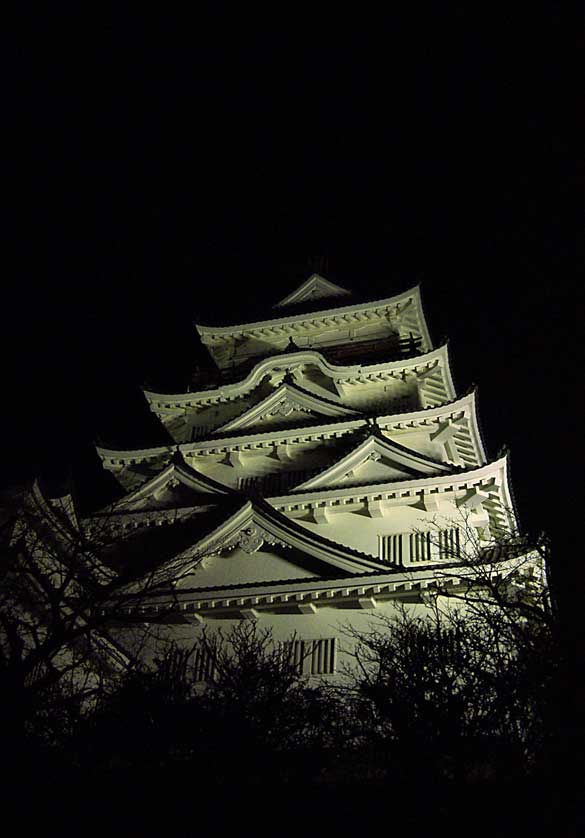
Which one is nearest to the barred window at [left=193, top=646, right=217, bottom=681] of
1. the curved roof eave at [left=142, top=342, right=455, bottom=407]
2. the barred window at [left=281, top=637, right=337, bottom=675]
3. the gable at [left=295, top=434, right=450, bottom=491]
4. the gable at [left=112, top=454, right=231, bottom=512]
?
the barred window at [left=281, top=637, right=337, bottom=675]

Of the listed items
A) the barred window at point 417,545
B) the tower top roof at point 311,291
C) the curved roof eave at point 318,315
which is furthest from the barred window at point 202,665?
the tower top roof at point 311,291

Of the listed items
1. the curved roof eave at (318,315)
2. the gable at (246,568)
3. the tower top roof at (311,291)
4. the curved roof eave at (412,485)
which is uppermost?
the tower top roof at (311,291)

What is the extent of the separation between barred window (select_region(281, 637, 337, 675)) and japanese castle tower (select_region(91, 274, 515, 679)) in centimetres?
4

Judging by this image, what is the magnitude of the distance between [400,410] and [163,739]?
13.0 m

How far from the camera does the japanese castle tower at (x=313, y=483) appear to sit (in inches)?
607

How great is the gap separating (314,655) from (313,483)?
15.1ft

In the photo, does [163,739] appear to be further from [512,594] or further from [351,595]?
[512,594]

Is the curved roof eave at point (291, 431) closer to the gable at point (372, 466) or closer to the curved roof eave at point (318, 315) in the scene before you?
the gable at point (372, 466)

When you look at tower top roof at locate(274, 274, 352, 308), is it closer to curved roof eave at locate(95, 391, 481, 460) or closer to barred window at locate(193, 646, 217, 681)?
curved roof eave at locate(95, 391, 481, 460)

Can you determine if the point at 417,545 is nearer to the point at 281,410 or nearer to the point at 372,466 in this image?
the point at 372,466

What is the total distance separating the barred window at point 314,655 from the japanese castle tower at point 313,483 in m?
0.04

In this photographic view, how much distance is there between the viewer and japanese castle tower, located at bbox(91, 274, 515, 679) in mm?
15430

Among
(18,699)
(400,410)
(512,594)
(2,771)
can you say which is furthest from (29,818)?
(400,410)

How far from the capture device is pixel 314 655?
49.5 ft
